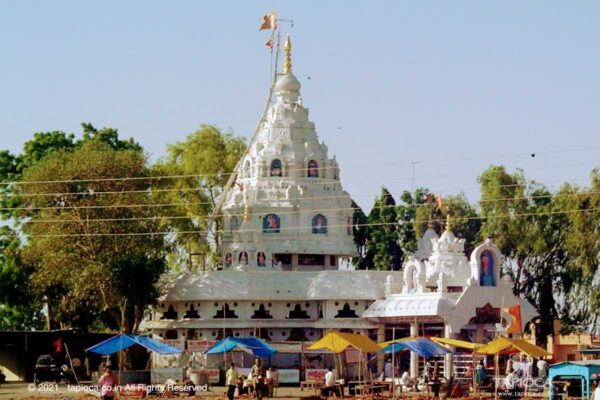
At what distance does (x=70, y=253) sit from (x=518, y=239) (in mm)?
28825

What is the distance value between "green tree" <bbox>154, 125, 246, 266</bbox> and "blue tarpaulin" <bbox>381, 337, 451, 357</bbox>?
24787 millimetres

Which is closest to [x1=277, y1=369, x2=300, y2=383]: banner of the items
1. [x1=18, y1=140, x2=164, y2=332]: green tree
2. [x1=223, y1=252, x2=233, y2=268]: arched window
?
[x1=18, y1=140, x2=164, y2=332]: green tree

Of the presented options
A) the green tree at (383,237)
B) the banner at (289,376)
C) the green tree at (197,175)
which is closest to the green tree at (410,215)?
the green tree at (383,237)

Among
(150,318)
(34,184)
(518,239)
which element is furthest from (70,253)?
(518,239)

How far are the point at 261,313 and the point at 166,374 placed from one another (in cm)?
1146

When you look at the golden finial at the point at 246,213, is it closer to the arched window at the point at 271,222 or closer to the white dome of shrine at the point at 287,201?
the white dome of shrine at the point at 287,201

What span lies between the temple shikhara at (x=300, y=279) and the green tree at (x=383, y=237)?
21900 millimetres

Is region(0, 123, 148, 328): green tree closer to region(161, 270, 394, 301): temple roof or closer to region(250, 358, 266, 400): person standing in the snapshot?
region(161, 270, 394, 301): temple roof

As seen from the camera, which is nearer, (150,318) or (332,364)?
(332,364)

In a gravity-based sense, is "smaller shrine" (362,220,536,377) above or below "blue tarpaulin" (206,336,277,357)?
above

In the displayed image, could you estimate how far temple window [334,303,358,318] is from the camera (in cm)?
6956

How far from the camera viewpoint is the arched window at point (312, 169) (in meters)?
74.2

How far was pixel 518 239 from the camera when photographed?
8331 centimetres

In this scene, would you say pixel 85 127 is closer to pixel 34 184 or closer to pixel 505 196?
pixel 34 184
